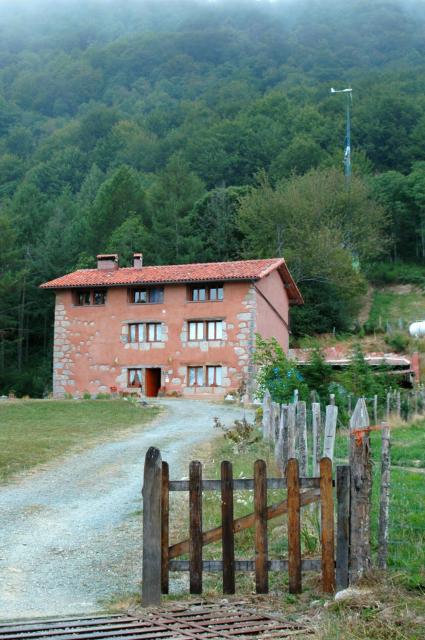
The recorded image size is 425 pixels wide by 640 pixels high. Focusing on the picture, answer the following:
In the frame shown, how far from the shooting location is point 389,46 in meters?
149

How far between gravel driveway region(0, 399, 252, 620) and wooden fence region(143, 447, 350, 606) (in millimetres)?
743

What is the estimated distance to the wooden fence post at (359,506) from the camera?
8109 millimetres

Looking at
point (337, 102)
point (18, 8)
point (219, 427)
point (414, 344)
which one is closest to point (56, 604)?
point (219, 427)

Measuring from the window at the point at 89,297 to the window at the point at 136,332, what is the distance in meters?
2.07

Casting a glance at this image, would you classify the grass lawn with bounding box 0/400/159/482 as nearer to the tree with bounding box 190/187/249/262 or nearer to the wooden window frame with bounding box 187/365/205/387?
the wooden window frame with bounding box 187/365/205/387

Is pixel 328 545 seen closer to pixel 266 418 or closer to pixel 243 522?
pixel 243 522

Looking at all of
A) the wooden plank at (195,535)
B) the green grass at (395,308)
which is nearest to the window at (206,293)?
the green grass at (395,308)

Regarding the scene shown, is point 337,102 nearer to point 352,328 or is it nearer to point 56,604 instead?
point 352,328

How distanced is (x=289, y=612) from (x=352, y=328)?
45.7 metres

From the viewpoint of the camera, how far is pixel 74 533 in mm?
11164

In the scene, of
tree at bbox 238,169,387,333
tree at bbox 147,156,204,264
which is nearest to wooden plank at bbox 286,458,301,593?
tree at bbox 238,169,387,333

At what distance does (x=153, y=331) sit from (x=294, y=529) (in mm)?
32591

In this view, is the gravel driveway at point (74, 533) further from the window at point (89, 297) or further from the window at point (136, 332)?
the window at point (89, 297)

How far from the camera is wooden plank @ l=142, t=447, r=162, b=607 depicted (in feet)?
26.1
